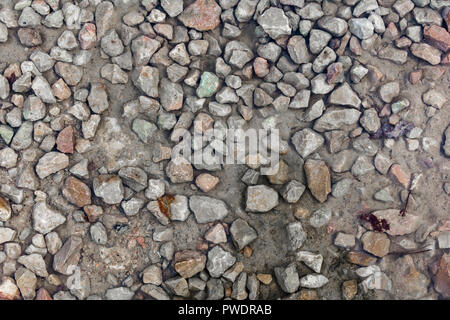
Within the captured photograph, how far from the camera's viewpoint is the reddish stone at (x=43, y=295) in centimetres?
309

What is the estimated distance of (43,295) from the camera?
3.09m

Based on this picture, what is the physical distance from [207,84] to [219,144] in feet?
1.60

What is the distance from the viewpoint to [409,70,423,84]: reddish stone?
3.32m

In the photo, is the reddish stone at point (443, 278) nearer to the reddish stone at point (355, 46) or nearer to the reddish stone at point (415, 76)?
Answer: the reddish stone at point (415, 76)

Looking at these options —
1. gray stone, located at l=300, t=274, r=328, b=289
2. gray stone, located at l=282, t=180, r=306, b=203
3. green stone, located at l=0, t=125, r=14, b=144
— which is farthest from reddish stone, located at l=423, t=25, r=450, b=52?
green stone, located at l=0, t=125, r=14, b=144

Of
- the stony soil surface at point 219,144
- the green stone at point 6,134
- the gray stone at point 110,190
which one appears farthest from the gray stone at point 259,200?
the green stone at point 6,134

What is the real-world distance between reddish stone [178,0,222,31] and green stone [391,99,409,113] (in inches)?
61.5

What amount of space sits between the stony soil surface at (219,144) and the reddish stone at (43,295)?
15mm

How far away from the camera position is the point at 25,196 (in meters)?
3.20

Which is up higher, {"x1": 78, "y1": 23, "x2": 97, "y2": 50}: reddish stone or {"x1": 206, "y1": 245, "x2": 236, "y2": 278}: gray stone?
{"x1": 78, "y1": 23, "x2": 97, "y2": 50}: reddish stone

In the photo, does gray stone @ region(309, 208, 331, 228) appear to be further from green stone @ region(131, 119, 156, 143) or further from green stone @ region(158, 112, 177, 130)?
green stone @ region(131, 119, 156, 143)

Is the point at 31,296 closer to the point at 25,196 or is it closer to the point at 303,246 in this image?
the point at 25,196

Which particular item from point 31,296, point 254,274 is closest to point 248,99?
point 254,274

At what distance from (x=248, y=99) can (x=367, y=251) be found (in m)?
1.49
